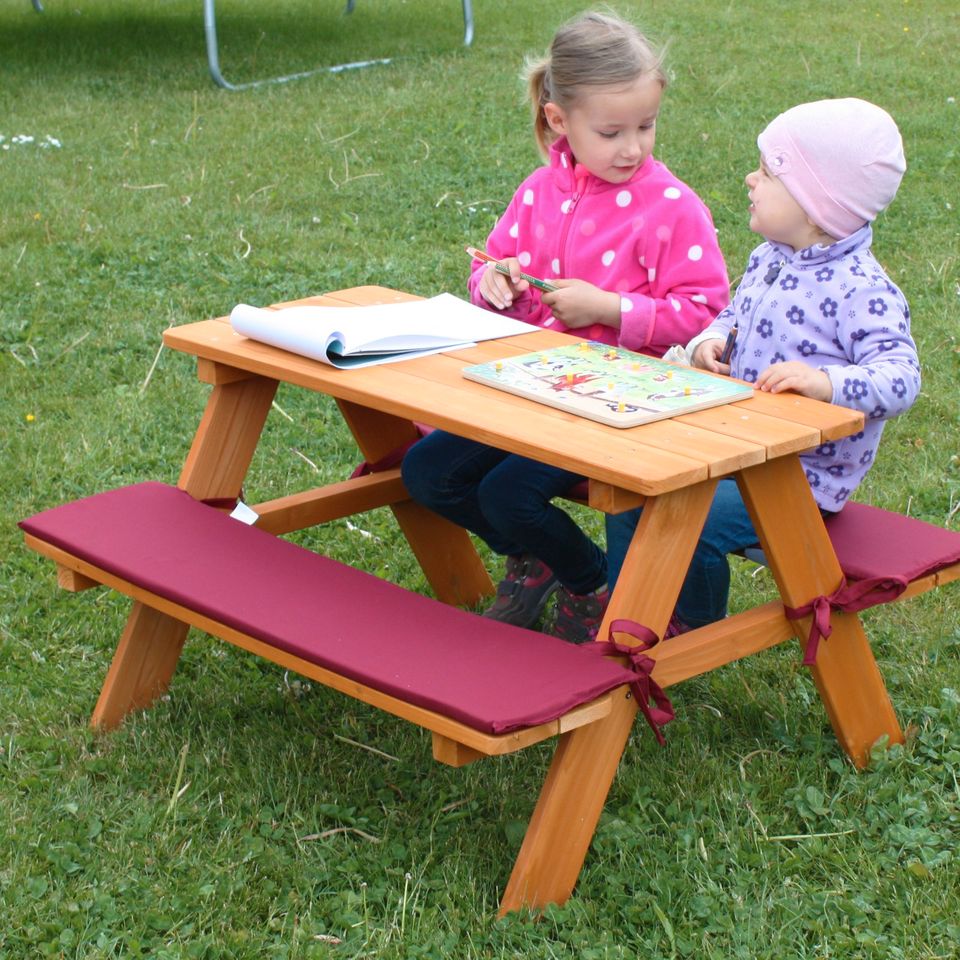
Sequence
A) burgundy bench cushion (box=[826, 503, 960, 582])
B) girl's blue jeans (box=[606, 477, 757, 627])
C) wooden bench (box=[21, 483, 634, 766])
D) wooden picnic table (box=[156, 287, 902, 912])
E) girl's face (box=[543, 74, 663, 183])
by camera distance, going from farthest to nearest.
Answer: girl's face (box=[543, 74, 663, 183]) < girl's blue jeans (box=[606, 477, 757, 627]) < burgundy bench cushion (box=[826, 503, 960, 582]) < wooden picnic table (box=[156, 287, 902, 912]) < wooden bench (box=[21, 483, 634, 766])

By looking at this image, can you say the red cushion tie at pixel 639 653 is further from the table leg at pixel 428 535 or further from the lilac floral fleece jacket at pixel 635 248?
the table leg at pixel 428 535

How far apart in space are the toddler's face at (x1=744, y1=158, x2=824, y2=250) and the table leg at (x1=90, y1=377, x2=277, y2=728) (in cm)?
110

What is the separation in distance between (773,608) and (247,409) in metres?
1.20

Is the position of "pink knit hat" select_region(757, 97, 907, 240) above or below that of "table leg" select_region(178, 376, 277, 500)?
above

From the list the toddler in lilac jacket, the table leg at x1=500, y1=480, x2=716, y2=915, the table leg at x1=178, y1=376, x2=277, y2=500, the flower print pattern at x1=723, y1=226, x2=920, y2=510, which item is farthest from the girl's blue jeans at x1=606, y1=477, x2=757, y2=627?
the table leg at x1=178, y1=376, x2=277, y2=500

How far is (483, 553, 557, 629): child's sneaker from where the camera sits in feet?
11.6

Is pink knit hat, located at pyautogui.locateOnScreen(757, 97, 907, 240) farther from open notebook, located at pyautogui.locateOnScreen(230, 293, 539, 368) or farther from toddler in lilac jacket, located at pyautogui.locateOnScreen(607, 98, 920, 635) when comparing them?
open notebook, located at pyautogui.locateOnScreen(230, 293, 539, 368)

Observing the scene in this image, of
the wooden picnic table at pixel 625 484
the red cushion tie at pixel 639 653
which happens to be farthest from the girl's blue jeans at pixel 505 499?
the red cushion tie at pixel 639 653

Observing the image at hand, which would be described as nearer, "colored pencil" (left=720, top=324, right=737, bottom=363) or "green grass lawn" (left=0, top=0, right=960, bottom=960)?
"green grass lawn" (left=0, top=0, right=960, bottom=960)

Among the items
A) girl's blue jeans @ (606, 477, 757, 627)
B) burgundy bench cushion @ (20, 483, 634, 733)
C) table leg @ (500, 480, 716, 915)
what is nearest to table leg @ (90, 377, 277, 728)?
burgundy bench cushion @ (20, 483, 634, 733)

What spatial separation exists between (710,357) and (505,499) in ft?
1.74

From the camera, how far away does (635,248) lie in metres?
3.25

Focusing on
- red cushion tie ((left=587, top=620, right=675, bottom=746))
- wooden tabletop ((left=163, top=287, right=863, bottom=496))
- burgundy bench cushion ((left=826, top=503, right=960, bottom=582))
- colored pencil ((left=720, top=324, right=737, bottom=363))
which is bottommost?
red cushion tie ((left=587, top=620, right=675, bottom=746))

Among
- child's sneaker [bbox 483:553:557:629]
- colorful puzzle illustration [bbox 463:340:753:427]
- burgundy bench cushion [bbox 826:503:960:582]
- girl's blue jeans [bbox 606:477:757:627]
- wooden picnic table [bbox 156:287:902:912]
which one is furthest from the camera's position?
child's sneaker [bbox 483:553:557:629]
